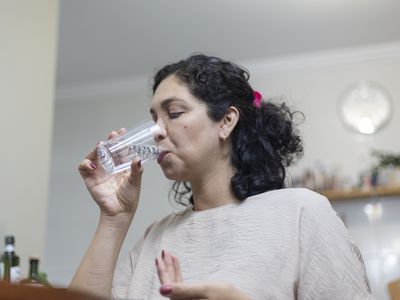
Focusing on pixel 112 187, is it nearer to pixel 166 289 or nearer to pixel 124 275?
pixel 124 275

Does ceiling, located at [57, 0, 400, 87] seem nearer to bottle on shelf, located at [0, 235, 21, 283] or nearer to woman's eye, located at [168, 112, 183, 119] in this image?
bottle on shelf, located at [0, 235, 21, 283]

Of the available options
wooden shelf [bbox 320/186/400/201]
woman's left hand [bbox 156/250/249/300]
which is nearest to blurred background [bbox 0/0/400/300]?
wooden shelf [bbox 320/186/400/201]

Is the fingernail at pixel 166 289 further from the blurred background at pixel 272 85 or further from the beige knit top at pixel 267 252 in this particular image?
the blurred background at pixel 272 85

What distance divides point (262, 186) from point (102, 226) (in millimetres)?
333

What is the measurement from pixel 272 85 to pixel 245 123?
2.47m

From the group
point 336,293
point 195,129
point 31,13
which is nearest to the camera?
point 336,293

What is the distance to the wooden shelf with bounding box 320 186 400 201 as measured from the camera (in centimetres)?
322

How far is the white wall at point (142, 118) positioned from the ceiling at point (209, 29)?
0.49 feet

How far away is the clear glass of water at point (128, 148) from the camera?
1.23 m

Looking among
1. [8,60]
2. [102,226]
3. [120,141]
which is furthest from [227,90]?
[8,60]

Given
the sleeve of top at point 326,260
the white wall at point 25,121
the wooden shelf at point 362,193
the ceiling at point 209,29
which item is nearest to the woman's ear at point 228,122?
the sleeve of top at point 326,260

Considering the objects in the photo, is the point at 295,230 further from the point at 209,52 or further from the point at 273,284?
the point at 209,52

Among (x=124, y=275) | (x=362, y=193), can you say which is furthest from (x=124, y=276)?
(x=362, y=193)

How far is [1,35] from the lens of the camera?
7.04ft
